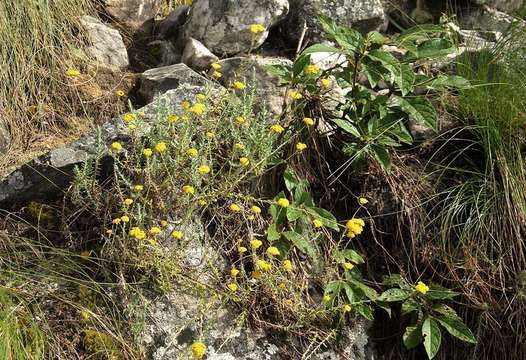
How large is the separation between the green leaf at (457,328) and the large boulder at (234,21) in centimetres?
184

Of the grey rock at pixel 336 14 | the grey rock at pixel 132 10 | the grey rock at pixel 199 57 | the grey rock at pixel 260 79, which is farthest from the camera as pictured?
the grey rock at pixel 132 10

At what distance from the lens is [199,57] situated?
11.7 feet

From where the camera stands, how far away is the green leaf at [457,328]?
8.39 feet

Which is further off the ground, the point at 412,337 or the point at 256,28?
the point at 256,28

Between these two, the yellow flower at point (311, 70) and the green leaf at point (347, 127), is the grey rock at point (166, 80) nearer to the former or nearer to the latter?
the yellow flower at point (311, 70)

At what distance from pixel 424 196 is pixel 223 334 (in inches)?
45.4

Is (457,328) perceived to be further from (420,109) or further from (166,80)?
(166,80)

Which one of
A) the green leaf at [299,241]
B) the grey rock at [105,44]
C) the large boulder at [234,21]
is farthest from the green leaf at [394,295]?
the grey rock at [105,44]

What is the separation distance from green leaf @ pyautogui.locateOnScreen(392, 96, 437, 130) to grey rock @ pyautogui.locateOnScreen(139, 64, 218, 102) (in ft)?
3.07

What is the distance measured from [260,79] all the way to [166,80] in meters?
0.50

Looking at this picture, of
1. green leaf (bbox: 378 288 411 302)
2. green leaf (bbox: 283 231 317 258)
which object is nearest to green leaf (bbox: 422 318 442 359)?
green leaf (bbox: 378 288 411 302)

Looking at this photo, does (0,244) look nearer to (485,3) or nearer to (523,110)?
(523,110)

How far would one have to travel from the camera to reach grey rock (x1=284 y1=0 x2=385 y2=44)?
12.4 feet

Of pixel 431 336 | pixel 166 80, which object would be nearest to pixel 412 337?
pixel 431 336
